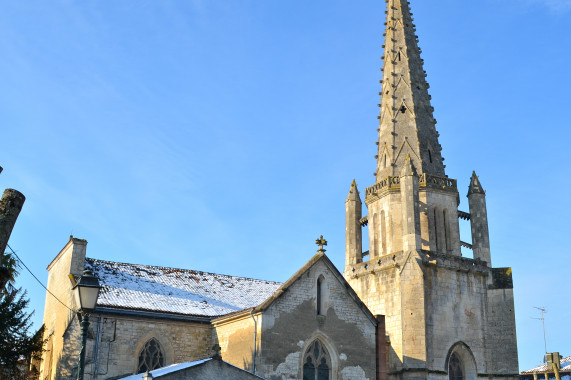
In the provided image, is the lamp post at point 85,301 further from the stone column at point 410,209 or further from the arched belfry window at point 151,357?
the stone column at point 410,209

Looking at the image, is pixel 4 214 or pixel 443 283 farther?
pixel 443 283

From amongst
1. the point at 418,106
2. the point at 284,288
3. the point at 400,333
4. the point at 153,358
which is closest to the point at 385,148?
the point at 418,106

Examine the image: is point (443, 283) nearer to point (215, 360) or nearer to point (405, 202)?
point (405, 202)

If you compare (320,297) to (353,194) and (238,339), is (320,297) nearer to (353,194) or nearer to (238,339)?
(238,339)

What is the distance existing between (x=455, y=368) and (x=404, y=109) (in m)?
16.9

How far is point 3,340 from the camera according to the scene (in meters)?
28.8

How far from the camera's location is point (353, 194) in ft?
140

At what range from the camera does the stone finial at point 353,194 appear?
4244 centimetres

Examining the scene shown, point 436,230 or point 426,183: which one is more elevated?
point 426,183

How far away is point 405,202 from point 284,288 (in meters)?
12.9

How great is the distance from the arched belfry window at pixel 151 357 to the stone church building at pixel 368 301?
0.16ft

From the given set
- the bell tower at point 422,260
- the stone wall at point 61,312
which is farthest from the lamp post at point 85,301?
the bell tower at point 422,260

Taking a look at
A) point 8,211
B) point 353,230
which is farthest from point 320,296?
point 8,211

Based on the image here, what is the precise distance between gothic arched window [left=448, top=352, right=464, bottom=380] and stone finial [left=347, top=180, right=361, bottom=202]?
11.9 metres
